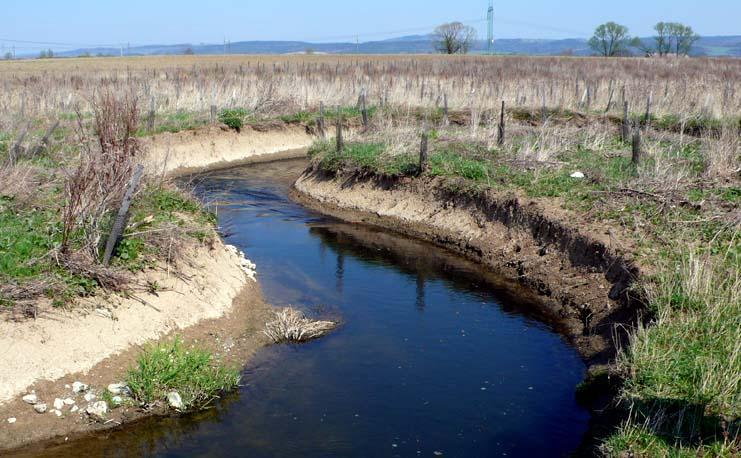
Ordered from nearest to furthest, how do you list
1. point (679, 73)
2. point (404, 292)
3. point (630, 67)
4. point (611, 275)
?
point (611, 275), point (404, 292), point (679, 73), point (630, 67)

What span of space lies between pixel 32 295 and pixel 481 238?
31.8ft

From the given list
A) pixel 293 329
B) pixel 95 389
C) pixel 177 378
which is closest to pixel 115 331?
pixel 95 389

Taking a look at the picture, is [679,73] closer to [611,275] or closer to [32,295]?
[611,275]

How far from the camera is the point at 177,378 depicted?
8781mm

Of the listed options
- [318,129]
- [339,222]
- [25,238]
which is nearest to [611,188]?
[339,222]

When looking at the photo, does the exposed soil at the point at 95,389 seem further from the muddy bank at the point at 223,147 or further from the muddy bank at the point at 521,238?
the muddy bank at the point at 223,147

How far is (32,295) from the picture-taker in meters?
8.96

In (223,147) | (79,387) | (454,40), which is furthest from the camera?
(454,40)

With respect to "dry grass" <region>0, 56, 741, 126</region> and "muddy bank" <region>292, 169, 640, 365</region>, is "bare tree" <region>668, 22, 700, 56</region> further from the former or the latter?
"muddy bank" <region>292, 169, 640, 365</region>

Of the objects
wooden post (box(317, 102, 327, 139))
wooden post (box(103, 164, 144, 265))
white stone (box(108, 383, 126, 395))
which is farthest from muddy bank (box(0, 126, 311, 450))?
wooden post (box(317, 102, 327, 139))

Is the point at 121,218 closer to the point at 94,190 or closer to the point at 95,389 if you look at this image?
the point at 94,190

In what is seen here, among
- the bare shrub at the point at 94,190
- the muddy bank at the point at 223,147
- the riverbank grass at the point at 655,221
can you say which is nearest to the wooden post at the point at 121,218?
the bare shrub at the point at 94,190

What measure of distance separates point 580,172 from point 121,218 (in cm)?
1039

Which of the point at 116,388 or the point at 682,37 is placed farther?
the point at 682,37
